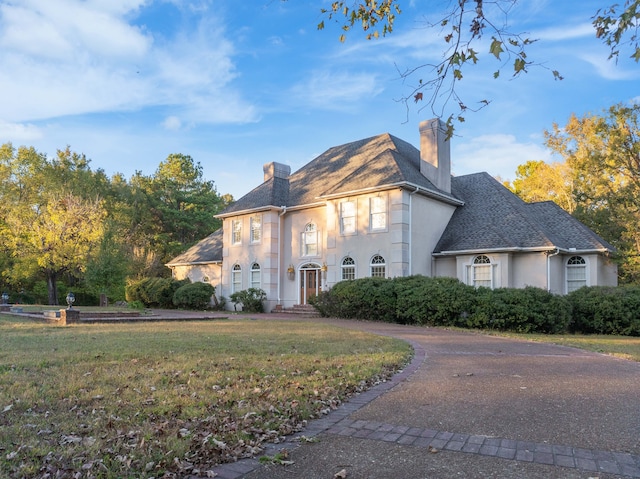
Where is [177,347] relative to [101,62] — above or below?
below

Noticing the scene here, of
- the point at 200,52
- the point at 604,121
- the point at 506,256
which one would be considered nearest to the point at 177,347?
the point at 200,52

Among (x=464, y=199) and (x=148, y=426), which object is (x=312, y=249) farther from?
(x=148, y=426)

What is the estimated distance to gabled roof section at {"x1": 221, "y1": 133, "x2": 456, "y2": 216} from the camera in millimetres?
21219

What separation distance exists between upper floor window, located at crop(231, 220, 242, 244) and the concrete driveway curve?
2092cm

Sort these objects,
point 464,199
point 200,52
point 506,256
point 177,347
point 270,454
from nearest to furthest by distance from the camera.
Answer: point 270,454
point 177,347
point 200,52
point 506,256
point 464,199

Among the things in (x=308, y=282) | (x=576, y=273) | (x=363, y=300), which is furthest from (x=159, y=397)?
(x=576, y=273)

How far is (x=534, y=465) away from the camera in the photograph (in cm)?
352

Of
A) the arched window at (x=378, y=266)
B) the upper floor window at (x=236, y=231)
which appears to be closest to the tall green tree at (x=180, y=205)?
the upper floor window at (x=236, y=231)

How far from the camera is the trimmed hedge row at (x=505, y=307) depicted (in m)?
14.4

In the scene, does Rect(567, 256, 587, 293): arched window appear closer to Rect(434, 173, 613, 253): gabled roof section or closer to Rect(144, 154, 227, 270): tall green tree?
Rect(434, 173, 613, 253): gabled roof section

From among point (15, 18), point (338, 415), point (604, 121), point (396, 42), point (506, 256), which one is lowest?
point (338, 415)

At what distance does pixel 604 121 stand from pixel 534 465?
26.3 metres

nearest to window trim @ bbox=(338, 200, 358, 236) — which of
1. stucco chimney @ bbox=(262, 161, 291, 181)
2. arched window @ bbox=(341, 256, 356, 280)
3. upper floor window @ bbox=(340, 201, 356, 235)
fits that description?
upper floor window @ bbox=(340, 201, 356, 235)

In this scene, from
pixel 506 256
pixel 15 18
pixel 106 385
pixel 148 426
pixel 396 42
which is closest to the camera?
pixel 148 426
